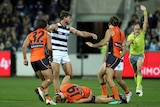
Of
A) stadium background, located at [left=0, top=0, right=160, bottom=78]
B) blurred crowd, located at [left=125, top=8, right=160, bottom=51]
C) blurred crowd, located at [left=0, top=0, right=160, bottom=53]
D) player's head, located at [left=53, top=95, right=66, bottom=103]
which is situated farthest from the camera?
blurred crowd, located at [left=0, top=0, right=160, bottom=53]

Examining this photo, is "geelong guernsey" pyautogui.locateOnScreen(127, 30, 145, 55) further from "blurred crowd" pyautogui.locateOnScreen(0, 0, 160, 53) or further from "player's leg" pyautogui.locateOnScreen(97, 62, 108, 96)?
"blurred crowd" pyautogui.locateOnScreen(0, 0, 160, 53)

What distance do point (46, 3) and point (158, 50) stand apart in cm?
990

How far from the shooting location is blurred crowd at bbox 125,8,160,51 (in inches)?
1160

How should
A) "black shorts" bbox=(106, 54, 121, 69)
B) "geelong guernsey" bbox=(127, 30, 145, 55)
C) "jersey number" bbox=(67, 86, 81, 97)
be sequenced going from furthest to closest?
1. "geelong guernsey" bbox=(127, 30, 145, 55)
2. "black shorts" bbox=(106, 54, 121, 69)
3. "jersey number" bbox=(67, 86, 81, 97)

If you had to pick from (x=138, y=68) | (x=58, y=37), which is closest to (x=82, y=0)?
(x=138, y=68)

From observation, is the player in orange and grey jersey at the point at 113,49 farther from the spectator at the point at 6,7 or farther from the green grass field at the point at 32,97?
the spectator at the point at 6,7

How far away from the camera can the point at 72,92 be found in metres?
15.9

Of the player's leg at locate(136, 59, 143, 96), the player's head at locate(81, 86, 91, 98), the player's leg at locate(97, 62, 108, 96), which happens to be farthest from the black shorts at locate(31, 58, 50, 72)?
the player's leg at locate(136, 59, 143, 96)

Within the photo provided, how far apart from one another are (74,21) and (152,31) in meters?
5.35

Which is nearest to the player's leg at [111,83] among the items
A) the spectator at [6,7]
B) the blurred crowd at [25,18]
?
the blurred crowd at [25,18]

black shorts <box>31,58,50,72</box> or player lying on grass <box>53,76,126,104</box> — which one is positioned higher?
black shorts <box>31,58,50,72</box>

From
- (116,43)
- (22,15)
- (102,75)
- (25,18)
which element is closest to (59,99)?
(102,75)

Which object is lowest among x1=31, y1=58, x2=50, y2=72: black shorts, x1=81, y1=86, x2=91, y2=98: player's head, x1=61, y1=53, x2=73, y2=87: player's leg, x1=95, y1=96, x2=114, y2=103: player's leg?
x1=95, y1=96, x2=114, y2=103: player's leg

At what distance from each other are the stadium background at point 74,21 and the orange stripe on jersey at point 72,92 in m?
13.4
